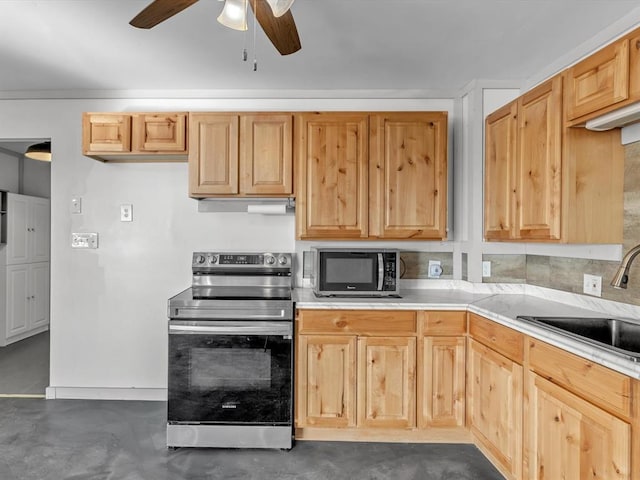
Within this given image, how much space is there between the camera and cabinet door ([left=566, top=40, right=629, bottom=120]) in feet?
5.49

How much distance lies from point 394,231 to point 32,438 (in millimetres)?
2592

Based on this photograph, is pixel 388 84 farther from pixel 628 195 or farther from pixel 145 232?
pixel 145 232

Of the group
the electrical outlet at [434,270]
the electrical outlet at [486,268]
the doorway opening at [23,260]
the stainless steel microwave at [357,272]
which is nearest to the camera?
the stainless steel microwave at [357,272]

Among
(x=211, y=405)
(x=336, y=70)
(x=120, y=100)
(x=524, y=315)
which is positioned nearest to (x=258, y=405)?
(x=211, y=405)

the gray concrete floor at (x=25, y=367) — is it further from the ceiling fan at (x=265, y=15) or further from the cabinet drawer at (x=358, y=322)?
the ceiling fan at (x=265, y=15)

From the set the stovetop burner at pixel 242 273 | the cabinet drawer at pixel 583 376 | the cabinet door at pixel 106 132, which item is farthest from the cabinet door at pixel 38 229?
the cabinet drawer at pixel 583 376

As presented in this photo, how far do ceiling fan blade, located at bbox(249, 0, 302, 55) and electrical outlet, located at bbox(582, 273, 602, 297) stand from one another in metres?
1.93

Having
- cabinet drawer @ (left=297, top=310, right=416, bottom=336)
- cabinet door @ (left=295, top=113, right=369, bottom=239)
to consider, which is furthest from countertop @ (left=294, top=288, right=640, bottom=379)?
cabinet door @ (left=295, top=113, right=369, bottom=239)

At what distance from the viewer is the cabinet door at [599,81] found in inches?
65.9

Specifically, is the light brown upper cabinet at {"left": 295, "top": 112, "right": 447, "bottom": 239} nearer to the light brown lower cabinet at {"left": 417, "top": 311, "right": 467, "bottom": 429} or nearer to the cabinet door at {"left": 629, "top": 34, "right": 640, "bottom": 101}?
the light brown lower cabinet at {"left": 417, "top": 311, "right": 467, "bottom": 429}

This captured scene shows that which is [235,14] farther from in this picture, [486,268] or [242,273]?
[486,268]

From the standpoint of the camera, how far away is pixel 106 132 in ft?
9.29

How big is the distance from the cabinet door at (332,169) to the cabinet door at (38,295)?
161 inches

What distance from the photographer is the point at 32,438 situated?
2525mm
